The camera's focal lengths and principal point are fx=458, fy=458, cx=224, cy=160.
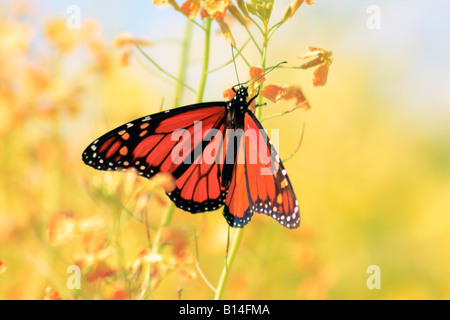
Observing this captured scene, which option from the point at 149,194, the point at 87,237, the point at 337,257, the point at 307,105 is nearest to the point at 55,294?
the point at 87,237

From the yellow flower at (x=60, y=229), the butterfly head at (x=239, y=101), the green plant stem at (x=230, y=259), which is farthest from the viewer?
the butterfly head at (x=239, y=101)

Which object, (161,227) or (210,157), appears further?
(210,157)

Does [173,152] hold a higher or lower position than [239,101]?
lower

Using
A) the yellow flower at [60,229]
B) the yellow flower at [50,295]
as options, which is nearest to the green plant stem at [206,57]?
the yellow flower at [60,229]

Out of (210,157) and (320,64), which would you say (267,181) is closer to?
(210,157)

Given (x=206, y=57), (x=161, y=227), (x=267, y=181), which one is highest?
(x=206, y=57)

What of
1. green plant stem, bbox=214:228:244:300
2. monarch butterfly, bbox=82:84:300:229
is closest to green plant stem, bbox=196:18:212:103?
monarch butterfly, bbox=82:84:300:229

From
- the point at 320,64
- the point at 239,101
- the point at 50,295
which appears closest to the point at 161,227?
the point at 50,295

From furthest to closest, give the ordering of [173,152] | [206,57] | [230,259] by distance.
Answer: [173,152]
[206,57]
[230,259]

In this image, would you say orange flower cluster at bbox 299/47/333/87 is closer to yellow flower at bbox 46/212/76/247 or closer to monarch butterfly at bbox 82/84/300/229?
monarch butterfly at bbox 82/84/300/229

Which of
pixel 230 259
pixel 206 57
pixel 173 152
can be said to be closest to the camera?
pixel 230 259

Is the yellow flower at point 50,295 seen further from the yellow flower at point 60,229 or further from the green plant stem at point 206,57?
the green plant stem at point 206,57
